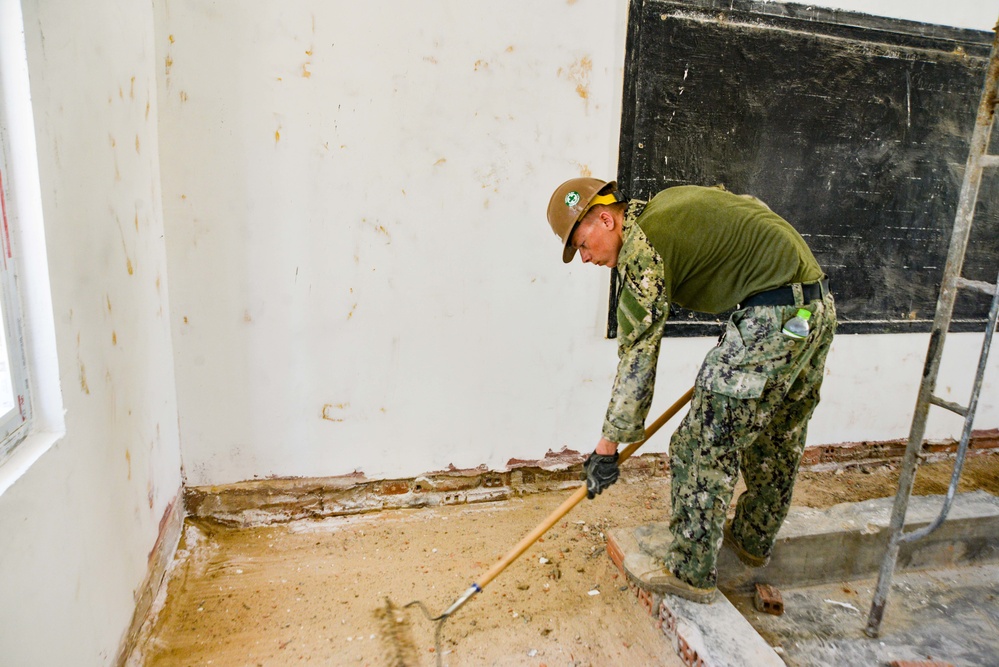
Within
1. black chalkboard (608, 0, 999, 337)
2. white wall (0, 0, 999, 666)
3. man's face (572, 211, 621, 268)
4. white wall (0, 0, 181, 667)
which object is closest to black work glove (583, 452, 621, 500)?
man's face (572, 211, 621, 268)

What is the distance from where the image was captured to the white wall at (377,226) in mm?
2309

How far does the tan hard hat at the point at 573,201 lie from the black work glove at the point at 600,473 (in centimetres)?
73

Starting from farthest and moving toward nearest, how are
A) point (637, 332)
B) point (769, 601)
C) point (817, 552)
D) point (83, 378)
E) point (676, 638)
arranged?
point (817, 552) → point (769, 601) → point (676, 638) → point (637, 332) → point (83, 378)

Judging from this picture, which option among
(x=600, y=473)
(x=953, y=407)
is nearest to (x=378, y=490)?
(x=600, y=473)

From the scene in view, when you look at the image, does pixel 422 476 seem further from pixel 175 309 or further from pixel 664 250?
pixel 664 250

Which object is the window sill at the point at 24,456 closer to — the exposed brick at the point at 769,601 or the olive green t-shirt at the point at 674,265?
the olive green t-shirt at the point at 674,265

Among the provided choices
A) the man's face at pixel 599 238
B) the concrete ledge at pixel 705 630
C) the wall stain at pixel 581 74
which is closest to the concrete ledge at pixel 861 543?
the concrete ledge at pixel 705 630

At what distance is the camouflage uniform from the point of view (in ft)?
6.13

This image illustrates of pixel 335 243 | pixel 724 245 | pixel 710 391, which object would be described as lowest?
pixel 710 391

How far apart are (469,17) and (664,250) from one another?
4.41ft

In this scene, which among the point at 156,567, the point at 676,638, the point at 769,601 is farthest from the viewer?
the point at 769,601

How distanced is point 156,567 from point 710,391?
2.08 m

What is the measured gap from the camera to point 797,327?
1.88 m

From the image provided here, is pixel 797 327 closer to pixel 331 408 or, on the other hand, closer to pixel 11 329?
pixel 331 408
